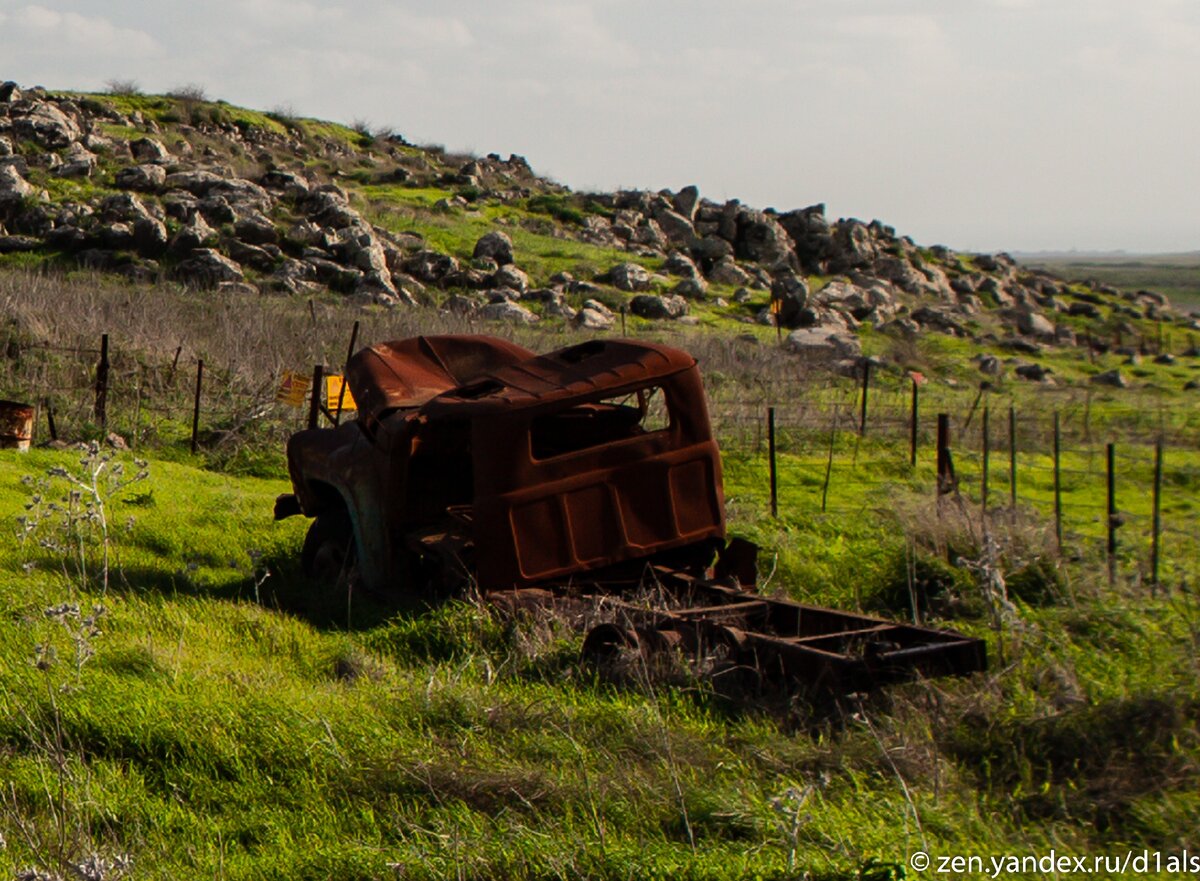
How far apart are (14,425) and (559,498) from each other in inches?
351

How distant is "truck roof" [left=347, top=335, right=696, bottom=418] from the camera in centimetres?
838

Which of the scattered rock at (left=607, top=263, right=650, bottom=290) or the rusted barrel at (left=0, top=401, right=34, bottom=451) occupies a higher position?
the scattered rock at (left=607, top=263, right=650, bottom=290)

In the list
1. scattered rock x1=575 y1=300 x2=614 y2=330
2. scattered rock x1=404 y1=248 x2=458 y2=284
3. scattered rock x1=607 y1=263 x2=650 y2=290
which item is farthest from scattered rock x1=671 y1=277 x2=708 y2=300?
scattered rock x1=404 y1=248 x2=458 y2=284

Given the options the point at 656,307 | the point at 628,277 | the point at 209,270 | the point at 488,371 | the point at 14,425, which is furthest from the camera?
the point at 628,277

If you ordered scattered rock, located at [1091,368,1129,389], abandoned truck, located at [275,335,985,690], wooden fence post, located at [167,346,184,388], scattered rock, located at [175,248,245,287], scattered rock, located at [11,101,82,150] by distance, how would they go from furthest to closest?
scattered rock, located at [11,101,82,150] → scattered rock, located at [175,248,245,287] → scattered rock, located at [1091,368,1129,389] → wooden fence post, located at [167,346,184,388] → abandoned truck, located at [275,335,985,690]

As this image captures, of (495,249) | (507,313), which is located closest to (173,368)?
(507,313)

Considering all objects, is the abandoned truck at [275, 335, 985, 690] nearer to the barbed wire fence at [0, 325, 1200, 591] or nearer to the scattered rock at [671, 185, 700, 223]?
the barbed wire fence at [0, 325, 1200, 591]

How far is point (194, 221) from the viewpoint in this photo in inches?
1610

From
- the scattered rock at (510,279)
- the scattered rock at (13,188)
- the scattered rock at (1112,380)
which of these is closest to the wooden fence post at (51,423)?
Result: the scattered rock at (510,279)

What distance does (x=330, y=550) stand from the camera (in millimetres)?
9930

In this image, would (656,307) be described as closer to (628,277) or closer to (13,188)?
(628,277)

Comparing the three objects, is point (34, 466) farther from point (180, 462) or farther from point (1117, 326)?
point (1117, 326)

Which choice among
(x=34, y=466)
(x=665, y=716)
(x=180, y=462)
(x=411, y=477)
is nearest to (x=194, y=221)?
(x=180, y=462)

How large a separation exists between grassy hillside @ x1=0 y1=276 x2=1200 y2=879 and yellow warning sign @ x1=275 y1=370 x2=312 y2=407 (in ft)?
22.3
